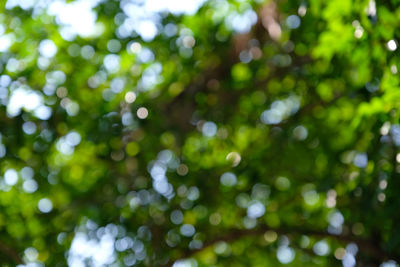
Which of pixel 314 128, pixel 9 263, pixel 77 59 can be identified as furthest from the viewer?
pixel 77 59

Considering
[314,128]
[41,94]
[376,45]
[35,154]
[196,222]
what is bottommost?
[196,222]

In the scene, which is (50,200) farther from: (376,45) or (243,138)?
(376,45)

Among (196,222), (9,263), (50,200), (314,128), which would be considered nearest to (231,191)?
(196,222)

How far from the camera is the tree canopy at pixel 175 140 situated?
4562mm

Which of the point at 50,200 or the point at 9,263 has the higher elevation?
the point at 9,263

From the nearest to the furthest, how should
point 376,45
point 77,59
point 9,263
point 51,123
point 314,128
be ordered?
point 376,45, point 9,263, point 51,123, point 314,128, point 77,59

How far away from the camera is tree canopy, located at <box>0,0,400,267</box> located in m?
4.56

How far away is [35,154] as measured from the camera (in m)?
4.71

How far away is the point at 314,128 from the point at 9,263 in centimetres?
222

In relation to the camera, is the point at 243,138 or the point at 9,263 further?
the point at 243,138

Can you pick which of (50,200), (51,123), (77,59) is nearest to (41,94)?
(51,123)

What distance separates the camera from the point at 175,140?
16.6 feet

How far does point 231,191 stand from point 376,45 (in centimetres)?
215

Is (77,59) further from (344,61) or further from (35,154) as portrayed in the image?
(344,61)
